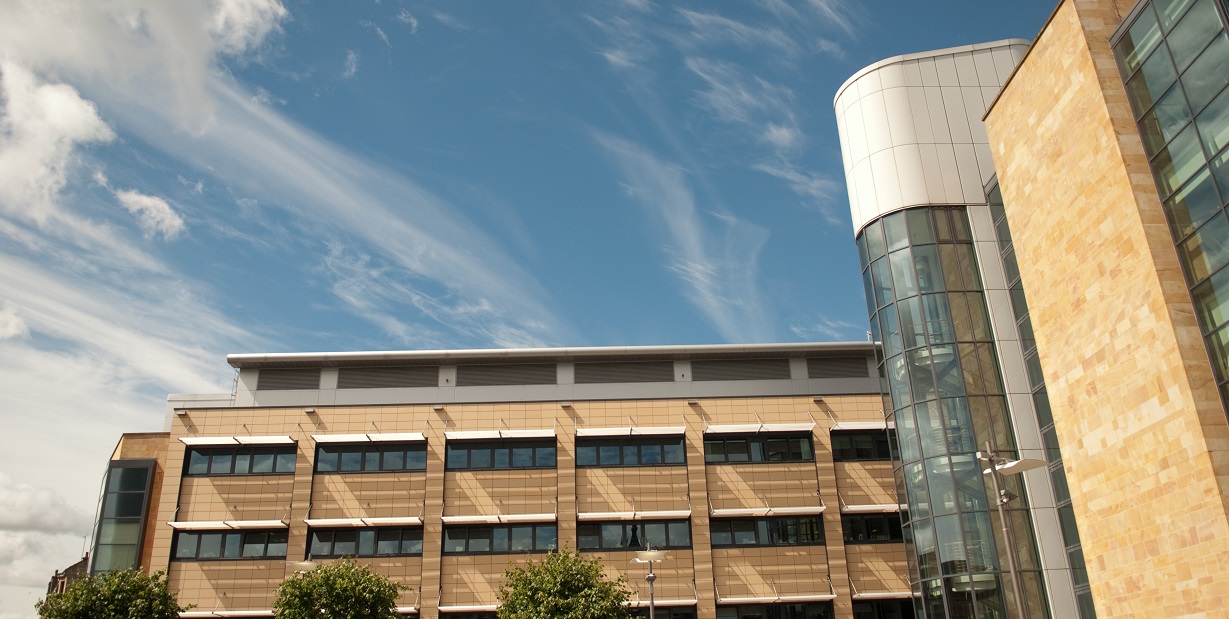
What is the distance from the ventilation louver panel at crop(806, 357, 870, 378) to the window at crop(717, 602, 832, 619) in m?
12.0

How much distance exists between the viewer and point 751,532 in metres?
39.8

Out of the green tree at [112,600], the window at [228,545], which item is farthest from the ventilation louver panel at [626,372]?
the green tree at [112,600]

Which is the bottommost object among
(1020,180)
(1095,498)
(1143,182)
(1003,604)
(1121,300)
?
(1003,604)

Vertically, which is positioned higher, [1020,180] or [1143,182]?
[1020,180]

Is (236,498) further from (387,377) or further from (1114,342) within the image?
(1114,342)

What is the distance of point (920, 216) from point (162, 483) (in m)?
35.1

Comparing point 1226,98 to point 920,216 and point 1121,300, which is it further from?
point 920,216

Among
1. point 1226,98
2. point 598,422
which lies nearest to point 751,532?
point 598,422

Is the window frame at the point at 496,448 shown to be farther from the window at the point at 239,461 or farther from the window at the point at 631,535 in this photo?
the window at the point at 239,461

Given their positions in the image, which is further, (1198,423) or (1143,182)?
(1143,182)

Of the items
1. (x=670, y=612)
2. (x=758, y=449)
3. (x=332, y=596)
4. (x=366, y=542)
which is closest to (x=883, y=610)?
(x=758, y=449)

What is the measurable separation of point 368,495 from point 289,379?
8.74 m

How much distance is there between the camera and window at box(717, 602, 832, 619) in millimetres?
38531

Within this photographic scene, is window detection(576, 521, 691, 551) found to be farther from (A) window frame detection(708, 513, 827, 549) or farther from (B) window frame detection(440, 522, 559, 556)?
(B) window frame detection(440, 522, 559, 556)
